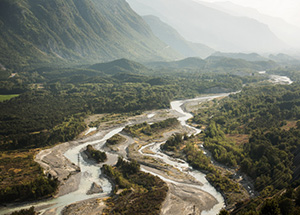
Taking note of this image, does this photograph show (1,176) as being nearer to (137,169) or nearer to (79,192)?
(79,192)

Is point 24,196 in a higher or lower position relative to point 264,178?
lower

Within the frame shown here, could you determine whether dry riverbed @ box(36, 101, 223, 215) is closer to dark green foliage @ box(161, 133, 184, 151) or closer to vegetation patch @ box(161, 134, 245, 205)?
vegetation patch @ box(161, 134, 245, 205)

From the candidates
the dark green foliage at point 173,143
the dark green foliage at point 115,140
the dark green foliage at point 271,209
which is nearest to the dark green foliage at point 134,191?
the dark green foliage at point 115,140

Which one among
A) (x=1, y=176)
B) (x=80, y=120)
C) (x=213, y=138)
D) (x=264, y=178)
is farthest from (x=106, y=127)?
(x=264, y=178)

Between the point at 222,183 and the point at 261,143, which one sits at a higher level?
the point at 261,143

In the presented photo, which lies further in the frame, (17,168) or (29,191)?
(17,168)

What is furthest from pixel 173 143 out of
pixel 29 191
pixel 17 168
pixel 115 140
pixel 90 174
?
pixel 29 191

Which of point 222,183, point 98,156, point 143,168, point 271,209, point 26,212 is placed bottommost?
point 143,168

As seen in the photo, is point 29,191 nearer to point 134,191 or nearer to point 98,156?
point 134,191

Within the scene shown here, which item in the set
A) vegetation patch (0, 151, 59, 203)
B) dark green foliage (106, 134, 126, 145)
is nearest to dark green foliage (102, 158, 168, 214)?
vegetation patch (0, 151, 59, 203)
